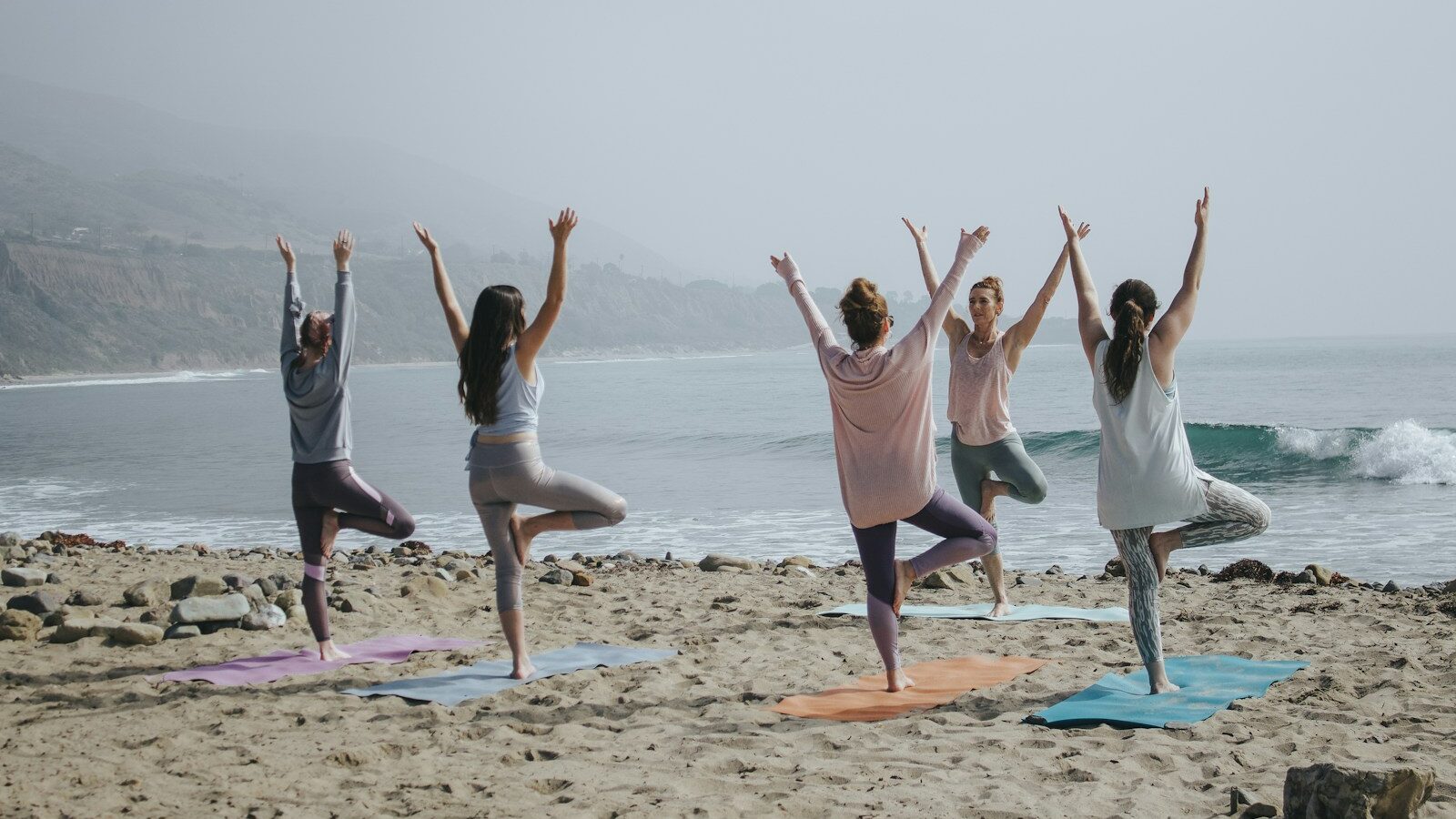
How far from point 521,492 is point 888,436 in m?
1.80

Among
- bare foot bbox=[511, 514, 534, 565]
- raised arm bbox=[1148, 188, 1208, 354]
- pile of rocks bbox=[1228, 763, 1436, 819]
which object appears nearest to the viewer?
pile of rocks bbox=[1228, 763, 1436, 819]

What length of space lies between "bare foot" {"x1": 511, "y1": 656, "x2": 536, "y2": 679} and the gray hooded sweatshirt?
Answer: 1434 millimetres

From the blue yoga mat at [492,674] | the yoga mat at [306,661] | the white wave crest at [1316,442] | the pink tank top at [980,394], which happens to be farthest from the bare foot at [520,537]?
the white wave crest at [1316,442]

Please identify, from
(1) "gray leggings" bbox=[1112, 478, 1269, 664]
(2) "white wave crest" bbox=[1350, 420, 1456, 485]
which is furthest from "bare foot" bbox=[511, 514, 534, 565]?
(2) "white wave crest" bbox=[1350, 420, 1456, 485]

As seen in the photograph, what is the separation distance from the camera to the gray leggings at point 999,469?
6.89m

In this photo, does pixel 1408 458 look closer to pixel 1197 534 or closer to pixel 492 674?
pixel 1197 534

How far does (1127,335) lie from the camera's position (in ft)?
15.7

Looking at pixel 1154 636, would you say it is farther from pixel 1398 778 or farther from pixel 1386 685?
pixel 1398 778

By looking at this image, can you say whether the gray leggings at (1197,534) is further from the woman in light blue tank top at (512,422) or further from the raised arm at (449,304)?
the raised arm at (449,304)

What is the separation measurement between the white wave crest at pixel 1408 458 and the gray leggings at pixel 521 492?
60.1 feet

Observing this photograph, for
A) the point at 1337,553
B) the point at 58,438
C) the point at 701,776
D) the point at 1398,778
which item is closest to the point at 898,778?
the point at 701,776

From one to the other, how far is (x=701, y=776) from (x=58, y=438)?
118 ft

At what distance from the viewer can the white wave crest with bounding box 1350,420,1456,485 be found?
Answer: 65.0 ft

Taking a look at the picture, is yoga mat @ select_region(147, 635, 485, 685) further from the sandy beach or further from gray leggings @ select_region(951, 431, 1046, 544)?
gray leggings @ select_region(951, 431, 1046, 544)
